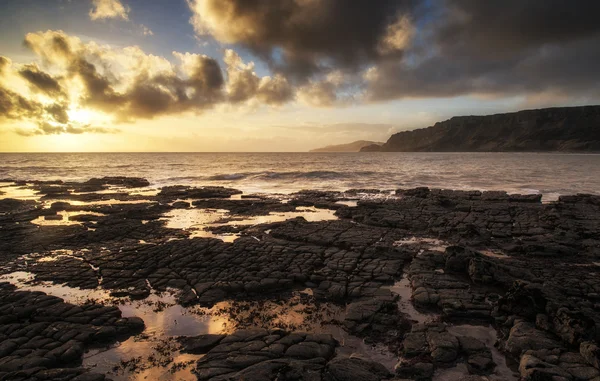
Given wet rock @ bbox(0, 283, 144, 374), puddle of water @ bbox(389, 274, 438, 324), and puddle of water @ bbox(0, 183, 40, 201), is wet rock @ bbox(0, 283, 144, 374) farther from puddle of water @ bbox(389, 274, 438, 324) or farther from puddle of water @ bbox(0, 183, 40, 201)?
puddle of water @ bbox(0, 183, 40, 201)

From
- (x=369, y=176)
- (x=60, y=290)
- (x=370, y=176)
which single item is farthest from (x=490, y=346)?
(x=369, y=176)

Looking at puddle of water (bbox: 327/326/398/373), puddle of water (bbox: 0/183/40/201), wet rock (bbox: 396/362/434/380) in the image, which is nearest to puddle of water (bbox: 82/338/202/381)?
puddle of water (bbox: 327/326/398/373)

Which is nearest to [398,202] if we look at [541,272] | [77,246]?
[541,272]

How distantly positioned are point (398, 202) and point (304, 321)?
977 inches

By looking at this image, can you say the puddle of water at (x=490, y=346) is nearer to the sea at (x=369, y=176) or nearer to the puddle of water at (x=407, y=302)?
the puddle of water at (x=407, y=302)

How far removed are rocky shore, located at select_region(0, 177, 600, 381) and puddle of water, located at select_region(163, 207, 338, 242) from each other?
0.55 meters

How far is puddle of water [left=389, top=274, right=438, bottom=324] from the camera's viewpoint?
36.5ft

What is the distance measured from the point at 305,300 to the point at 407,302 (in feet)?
13.3

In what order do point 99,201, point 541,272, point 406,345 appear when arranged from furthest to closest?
point 99,201 → point 541,272 → point 406,345

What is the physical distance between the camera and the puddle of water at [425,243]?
19.2 meters

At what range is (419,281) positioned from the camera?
13.7 metres

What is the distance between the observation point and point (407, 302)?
40.1ft

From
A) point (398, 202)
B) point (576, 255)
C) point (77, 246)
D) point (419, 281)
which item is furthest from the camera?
point (398, 202)

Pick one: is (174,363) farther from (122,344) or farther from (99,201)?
(99,201)
